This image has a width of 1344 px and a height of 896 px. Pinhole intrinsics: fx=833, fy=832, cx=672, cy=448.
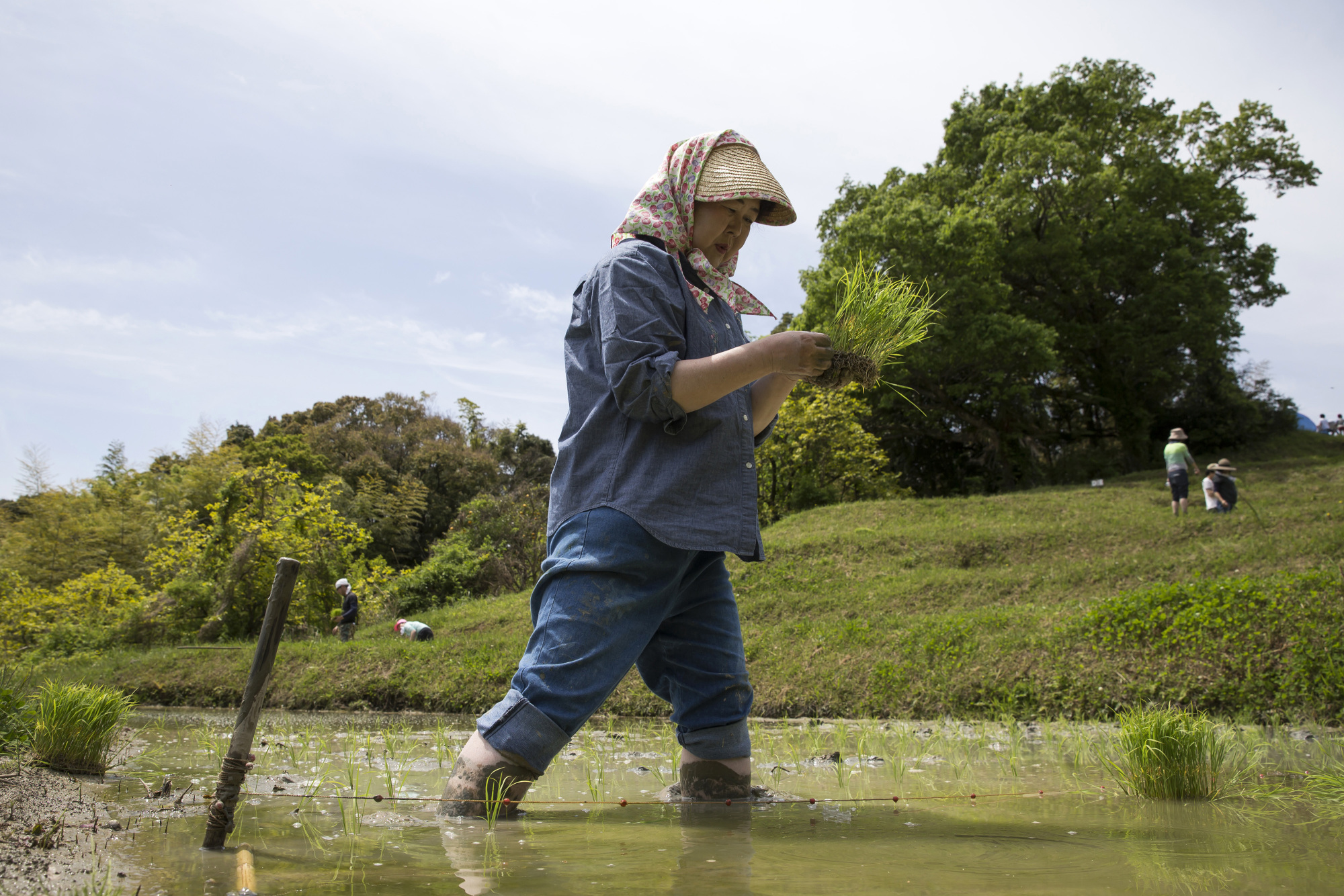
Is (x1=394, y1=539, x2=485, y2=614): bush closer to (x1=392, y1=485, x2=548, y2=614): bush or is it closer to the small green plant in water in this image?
(x1=392, y1=485, x2=548, y2=614): bush

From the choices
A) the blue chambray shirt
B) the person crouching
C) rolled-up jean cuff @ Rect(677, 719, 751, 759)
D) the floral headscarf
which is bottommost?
the person crouching

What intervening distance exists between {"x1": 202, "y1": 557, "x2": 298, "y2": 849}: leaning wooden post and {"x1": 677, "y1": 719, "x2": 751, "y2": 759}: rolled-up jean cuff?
121 centimetres

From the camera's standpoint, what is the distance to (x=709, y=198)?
7.95 feet

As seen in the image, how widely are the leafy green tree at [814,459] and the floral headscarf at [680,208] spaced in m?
16.6

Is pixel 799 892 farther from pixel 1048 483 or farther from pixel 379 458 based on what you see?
pixel 379 458

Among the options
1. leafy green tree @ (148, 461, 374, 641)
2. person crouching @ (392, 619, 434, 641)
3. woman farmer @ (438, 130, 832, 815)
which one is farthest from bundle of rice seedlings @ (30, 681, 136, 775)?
leafy green tree @ (148, 461, 374, 641)

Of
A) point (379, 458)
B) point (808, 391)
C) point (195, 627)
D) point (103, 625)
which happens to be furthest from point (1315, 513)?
point (379, 458)

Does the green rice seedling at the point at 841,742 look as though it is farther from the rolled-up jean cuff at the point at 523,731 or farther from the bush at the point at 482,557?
the bush at the point at 482,557

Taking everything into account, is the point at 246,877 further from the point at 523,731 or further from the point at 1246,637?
the point at 1246,637

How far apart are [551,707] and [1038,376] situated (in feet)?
89.0

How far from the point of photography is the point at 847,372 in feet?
7.75

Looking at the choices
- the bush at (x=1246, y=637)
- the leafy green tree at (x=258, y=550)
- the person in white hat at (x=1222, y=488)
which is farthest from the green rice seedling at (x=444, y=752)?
the person in white hat at (x=1222, y=488)

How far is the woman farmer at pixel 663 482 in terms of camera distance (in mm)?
2051

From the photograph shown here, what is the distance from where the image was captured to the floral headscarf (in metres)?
2.43
